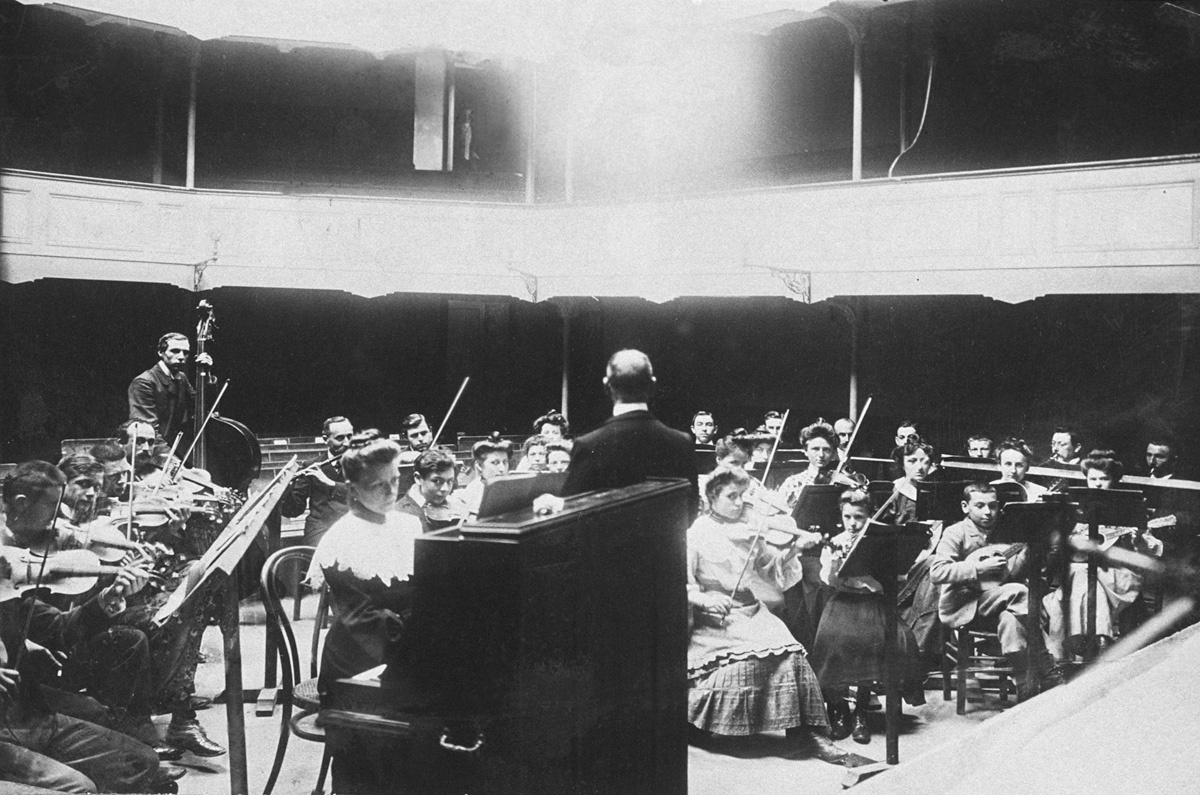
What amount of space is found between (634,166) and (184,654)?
3.66 m

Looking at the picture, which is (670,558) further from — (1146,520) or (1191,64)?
(1191,64)

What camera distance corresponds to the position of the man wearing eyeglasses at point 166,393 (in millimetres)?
4090

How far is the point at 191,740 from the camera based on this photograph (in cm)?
362

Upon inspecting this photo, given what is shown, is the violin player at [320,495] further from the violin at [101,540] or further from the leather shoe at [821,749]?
the leather shoe at [821,749]

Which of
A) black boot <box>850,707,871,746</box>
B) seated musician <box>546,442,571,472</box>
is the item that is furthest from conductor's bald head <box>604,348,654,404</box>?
black boot <box>850,707,871,746</box>

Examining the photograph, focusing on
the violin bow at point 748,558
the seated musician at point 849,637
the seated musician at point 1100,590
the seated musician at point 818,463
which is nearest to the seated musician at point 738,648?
the violin bow at point 748,558

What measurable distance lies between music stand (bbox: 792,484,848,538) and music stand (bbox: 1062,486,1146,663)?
1.05 metres

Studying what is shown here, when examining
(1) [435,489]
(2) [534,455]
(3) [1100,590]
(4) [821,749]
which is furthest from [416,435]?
(3) [1100,590]

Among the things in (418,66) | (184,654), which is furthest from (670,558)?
(418,66)

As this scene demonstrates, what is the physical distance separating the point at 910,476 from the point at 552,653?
3851 millimetres

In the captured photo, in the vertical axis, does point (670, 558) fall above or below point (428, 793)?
above

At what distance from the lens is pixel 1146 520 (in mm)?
3961

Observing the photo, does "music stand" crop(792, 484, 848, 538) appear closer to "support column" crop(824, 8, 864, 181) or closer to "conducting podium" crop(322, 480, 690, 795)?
"conducting podium" crop(322, 480, 690, 795)

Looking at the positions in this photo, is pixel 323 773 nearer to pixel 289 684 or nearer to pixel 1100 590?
pixel 289 684
